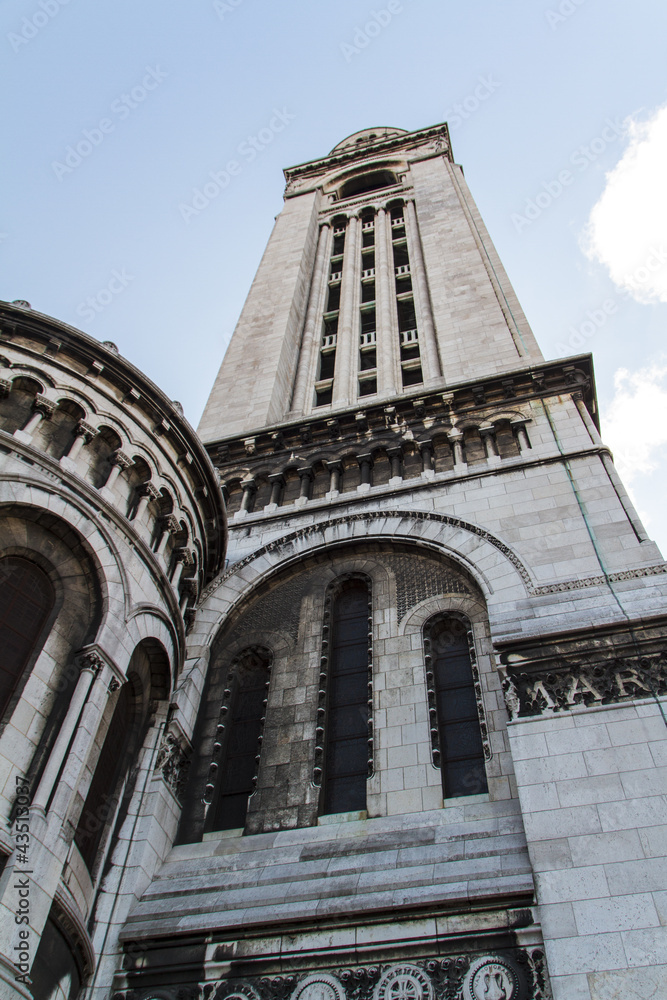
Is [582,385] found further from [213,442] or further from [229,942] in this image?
[229,942]

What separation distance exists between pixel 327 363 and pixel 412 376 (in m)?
3.81

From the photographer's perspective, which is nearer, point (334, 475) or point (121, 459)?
point (121, 459)

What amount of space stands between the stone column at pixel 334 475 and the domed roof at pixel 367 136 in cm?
3273

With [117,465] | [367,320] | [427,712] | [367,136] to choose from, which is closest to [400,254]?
[367,320]

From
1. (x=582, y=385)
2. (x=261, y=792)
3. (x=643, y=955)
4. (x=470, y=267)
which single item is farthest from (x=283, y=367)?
(x=643, y=955)

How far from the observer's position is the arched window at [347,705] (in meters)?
12.7

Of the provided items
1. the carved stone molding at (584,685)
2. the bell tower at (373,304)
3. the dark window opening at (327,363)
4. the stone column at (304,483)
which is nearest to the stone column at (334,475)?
the stone column at (304,483)

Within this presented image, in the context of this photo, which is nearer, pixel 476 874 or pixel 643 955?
pixel 643 955

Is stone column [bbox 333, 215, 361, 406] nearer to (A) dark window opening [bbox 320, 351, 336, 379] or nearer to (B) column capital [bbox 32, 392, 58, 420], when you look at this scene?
(A) dark window opening [bbox 320, 351, 336, 379]

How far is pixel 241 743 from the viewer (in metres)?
14.0

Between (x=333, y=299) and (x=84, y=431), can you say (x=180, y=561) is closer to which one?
(x=84, y=431)

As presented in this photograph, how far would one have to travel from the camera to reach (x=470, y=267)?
92.8 feet

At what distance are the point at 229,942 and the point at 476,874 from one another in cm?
309

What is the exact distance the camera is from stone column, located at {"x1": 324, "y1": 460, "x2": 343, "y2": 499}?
59.0ft
